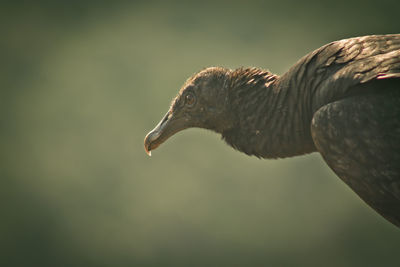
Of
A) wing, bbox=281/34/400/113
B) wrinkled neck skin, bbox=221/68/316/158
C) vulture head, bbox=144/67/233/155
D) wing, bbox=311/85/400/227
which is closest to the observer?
wing, bbox=311/85/400/227

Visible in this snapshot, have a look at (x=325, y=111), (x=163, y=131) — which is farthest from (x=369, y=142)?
(x=163, y=131)

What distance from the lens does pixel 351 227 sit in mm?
4320

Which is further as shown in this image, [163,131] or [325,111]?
[163,131]

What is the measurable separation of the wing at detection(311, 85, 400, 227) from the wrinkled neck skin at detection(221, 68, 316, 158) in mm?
355

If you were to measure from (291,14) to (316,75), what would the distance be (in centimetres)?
250

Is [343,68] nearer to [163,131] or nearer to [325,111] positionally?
[325,111]

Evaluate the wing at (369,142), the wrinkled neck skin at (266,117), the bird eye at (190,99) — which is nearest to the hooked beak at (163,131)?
the bird eye at (190,99)

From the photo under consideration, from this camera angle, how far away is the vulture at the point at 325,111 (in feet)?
6.73

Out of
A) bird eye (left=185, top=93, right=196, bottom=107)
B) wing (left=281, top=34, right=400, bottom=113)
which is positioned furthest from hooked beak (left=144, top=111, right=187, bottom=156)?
wing (left=281, top=34, right=400, bottom=113)

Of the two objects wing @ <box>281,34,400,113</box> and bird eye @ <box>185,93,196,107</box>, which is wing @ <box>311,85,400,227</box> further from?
bird eye @ <box>185,93,196,107</box>

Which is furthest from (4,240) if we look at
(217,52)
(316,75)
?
(316,75)

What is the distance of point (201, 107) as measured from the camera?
2.86 metres

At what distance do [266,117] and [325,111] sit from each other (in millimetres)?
500

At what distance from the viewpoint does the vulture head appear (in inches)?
110
